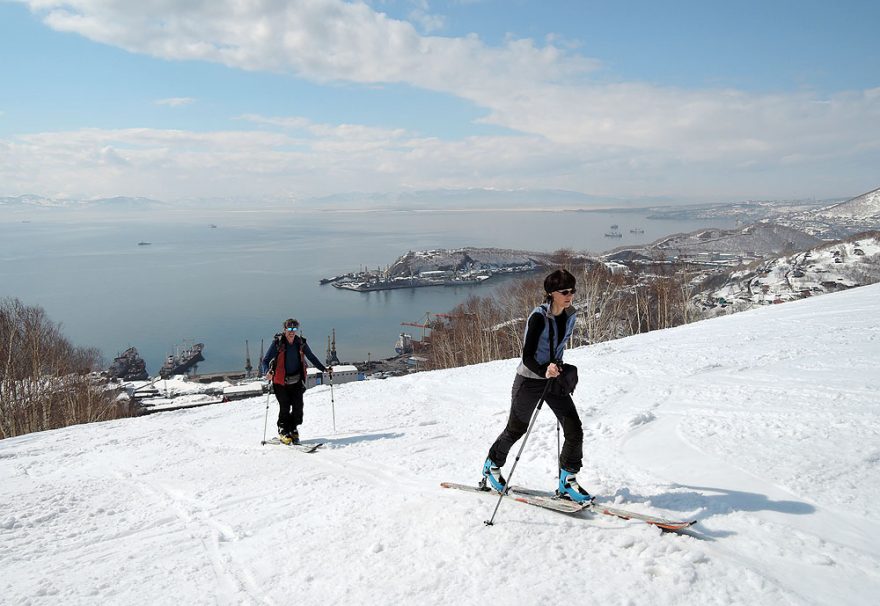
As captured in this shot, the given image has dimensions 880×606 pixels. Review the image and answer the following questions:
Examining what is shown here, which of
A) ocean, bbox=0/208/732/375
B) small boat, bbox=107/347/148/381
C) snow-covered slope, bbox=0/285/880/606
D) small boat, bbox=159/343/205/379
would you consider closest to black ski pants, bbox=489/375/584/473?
snow-covered slope, bbox=0/285/880/606

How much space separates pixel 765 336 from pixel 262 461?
37.2ft

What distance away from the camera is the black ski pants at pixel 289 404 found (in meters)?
7.32

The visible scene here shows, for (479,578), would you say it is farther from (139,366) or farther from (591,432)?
(139,366)

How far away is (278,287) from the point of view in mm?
92625

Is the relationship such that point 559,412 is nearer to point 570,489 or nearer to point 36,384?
point 570,489

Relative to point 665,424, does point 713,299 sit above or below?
below

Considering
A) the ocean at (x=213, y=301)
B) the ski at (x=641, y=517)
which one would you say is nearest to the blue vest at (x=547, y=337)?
the ski at (x=641, y=517)

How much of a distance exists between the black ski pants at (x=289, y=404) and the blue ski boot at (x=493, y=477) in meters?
3.84

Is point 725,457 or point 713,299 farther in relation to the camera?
point 713,299

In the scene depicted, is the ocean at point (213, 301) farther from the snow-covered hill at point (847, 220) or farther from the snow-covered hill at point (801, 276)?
the snow-covered hill at point (847, 220)

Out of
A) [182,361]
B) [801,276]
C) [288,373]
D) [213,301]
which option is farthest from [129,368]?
[801,276]

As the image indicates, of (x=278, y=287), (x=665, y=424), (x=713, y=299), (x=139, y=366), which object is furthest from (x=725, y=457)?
(x=278, y=287)

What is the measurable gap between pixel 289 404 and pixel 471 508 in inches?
164

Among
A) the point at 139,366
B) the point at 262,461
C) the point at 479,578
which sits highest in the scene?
the point at 479,578
